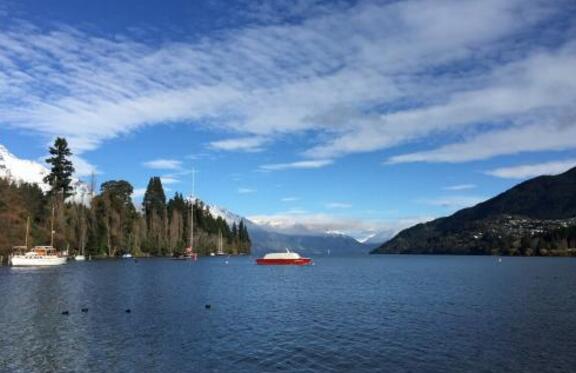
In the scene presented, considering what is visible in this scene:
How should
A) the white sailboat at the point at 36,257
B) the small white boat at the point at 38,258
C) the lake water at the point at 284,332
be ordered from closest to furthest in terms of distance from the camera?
the lake water at the point at 284,332 < the small white boat at the point at 38,258 < the white sailboat at the point at 36,257

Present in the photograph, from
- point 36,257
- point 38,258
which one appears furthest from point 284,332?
point 36,257

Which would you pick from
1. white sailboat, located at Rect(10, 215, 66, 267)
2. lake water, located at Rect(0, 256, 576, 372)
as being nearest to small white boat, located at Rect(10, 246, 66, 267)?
white sailboat, located at Rect(10, 215, 66, 267)

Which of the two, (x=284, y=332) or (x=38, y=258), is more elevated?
(x=38, y=258)

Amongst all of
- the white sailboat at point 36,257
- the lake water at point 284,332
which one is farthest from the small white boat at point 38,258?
the lake water at point 284,332

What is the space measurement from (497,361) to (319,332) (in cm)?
→ 1685

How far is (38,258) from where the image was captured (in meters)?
154

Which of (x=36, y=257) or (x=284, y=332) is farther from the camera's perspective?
(x=36, y=257)

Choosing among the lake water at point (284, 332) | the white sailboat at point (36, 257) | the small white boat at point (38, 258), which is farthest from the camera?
the white sailboat at point (36, 257)

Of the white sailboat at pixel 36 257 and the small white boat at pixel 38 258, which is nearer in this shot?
the small white boat at pixel 38 258

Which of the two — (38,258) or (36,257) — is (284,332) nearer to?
(38,258)

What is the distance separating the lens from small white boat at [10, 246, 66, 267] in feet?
497

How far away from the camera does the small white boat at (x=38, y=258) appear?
151m

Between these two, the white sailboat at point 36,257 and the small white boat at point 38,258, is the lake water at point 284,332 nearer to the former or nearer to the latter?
the small white boat at point 38,258

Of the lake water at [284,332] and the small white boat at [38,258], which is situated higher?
the small white boat at [38,258]
